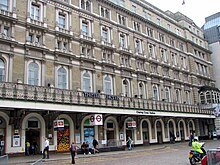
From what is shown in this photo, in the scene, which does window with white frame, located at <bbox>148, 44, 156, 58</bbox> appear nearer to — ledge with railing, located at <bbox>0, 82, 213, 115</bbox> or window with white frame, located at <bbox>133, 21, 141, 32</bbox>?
window with white frame, located at <bbox>133, 21, 141, 32</bbox>

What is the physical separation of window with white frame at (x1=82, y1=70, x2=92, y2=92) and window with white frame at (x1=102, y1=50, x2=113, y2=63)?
10.8ft

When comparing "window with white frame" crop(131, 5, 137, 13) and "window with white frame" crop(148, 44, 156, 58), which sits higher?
"window with white frame" crop(131, 5, 137, 13)

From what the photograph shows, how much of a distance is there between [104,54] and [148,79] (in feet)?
30.4

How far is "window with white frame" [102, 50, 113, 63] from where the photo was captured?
1302 inches

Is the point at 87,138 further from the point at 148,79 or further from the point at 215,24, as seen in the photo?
the point at 215,24

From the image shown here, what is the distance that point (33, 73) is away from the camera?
84.1ft

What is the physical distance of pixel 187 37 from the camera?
53.0 metres

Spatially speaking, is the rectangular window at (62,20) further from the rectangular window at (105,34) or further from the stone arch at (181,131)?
the stone arch at (181,131)

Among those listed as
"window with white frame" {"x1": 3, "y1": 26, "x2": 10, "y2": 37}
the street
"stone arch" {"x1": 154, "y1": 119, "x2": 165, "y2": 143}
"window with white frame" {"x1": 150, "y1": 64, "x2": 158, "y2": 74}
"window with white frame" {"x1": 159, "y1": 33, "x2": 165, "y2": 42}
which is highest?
"window with white frame" {"x1": 159, "y1": 33, "x2": 165, "y2": 42}

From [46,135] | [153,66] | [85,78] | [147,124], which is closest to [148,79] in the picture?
[153,66]

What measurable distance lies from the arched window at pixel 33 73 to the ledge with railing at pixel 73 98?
1611mm

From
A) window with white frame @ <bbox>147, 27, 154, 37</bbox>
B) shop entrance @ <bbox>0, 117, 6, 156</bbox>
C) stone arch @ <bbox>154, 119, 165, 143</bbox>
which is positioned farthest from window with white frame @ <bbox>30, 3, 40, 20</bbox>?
stone arch @ <bbox>154, 119, 165, 143</bbox>

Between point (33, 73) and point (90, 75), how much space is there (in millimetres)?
7419

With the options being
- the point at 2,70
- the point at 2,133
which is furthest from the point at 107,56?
the point at 2,133
